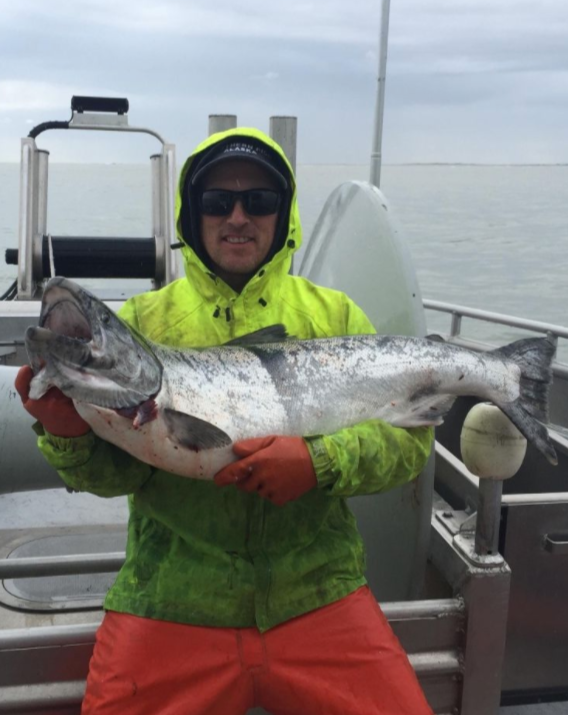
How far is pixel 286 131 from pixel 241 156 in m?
3.50

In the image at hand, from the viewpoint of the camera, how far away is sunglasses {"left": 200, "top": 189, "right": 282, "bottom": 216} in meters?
2.78

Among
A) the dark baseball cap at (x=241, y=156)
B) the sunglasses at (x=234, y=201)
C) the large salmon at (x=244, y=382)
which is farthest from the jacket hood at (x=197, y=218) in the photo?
the large salmon at (x=244, y=382)

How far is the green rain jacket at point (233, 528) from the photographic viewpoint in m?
2.42

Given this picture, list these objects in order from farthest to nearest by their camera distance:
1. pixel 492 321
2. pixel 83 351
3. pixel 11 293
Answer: pixel 11 293, pixel 492 321, pixel 83 351

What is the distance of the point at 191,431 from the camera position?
2203mm

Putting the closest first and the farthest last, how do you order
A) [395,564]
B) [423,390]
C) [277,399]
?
[277,399]
[423,390]
[395,564]

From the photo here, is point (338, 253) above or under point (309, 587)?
above

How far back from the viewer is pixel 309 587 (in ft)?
8.29

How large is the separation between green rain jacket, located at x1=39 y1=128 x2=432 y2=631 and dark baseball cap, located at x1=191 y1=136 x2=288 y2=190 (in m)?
0.60

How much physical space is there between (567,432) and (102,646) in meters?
3.33

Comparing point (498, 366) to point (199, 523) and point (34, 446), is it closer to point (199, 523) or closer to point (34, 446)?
point (199, 523)

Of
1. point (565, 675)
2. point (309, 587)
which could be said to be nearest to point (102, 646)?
point (309, 587)

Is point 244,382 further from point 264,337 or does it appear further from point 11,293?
point 11,293

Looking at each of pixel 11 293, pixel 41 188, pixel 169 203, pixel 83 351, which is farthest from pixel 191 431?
pixel 11 293
